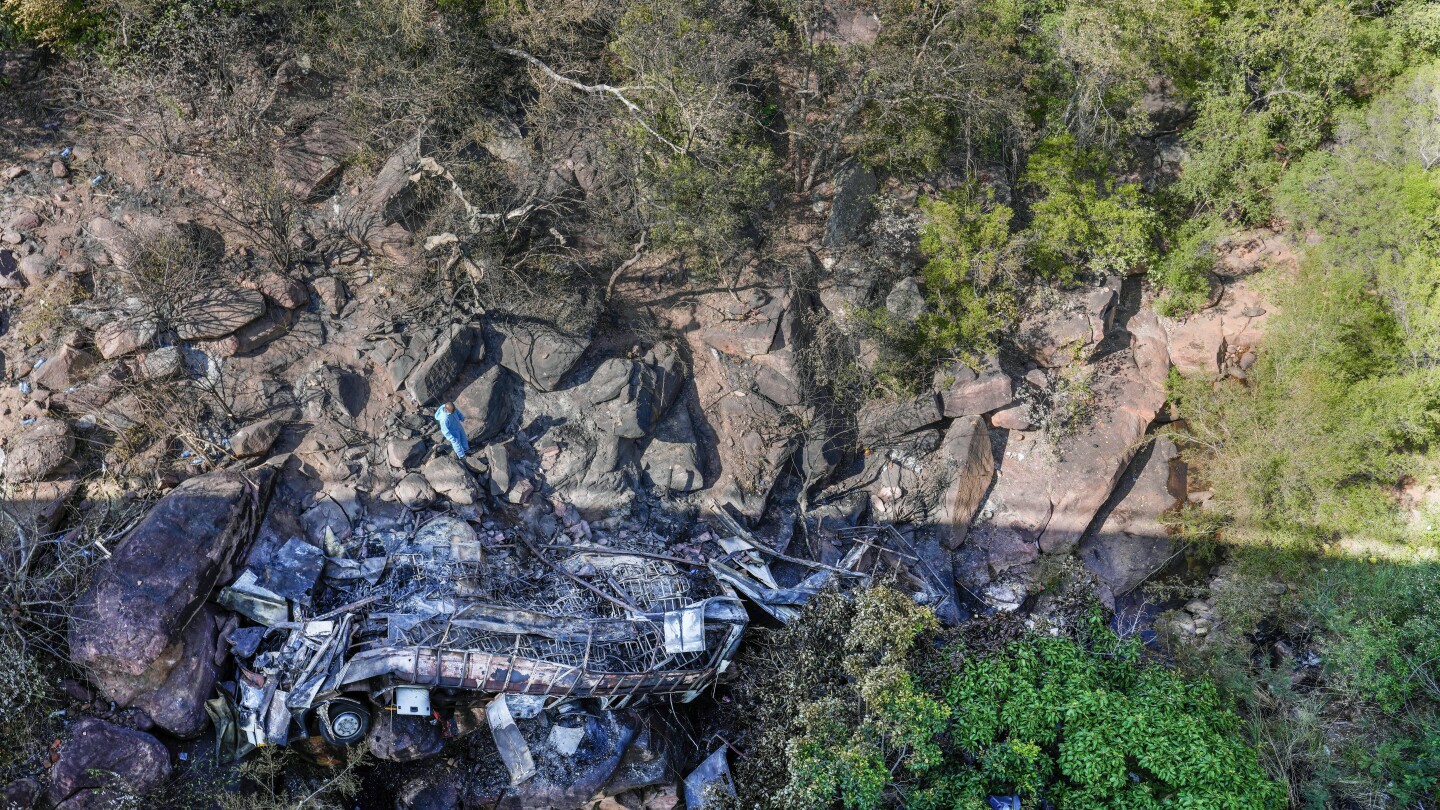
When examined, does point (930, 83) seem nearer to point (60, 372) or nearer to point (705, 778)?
point (705, 778)

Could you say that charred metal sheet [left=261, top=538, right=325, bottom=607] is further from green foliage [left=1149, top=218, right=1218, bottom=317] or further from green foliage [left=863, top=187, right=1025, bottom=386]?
green foliage [left=1149, top=218, right=1218, bottom=317]

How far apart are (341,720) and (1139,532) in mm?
11013

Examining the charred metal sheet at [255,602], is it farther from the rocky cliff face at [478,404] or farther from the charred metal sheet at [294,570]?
the rocky cliff face at [478,404]

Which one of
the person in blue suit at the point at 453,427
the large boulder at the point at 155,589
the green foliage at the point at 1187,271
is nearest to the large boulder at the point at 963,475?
the green foliage at the point at 1187,271

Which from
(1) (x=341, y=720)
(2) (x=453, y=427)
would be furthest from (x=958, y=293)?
(1) (x=341, y=720)

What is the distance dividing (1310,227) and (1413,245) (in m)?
1.37

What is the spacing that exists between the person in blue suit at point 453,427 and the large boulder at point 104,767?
176 inches

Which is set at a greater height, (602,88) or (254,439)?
(602,88)

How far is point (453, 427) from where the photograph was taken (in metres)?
11.2

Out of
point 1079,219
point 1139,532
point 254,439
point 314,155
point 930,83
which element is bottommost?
point 1139,532

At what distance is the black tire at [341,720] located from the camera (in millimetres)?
9188

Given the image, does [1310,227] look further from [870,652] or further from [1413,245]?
[870,652]

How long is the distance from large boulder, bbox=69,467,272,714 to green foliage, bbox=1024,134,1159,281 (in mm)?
11428

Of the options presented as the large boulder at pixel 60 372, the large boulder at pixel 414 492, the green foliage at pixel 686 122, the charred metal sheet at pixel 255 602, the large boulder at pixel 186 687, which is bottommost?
the large boulder at pixel 186 687
